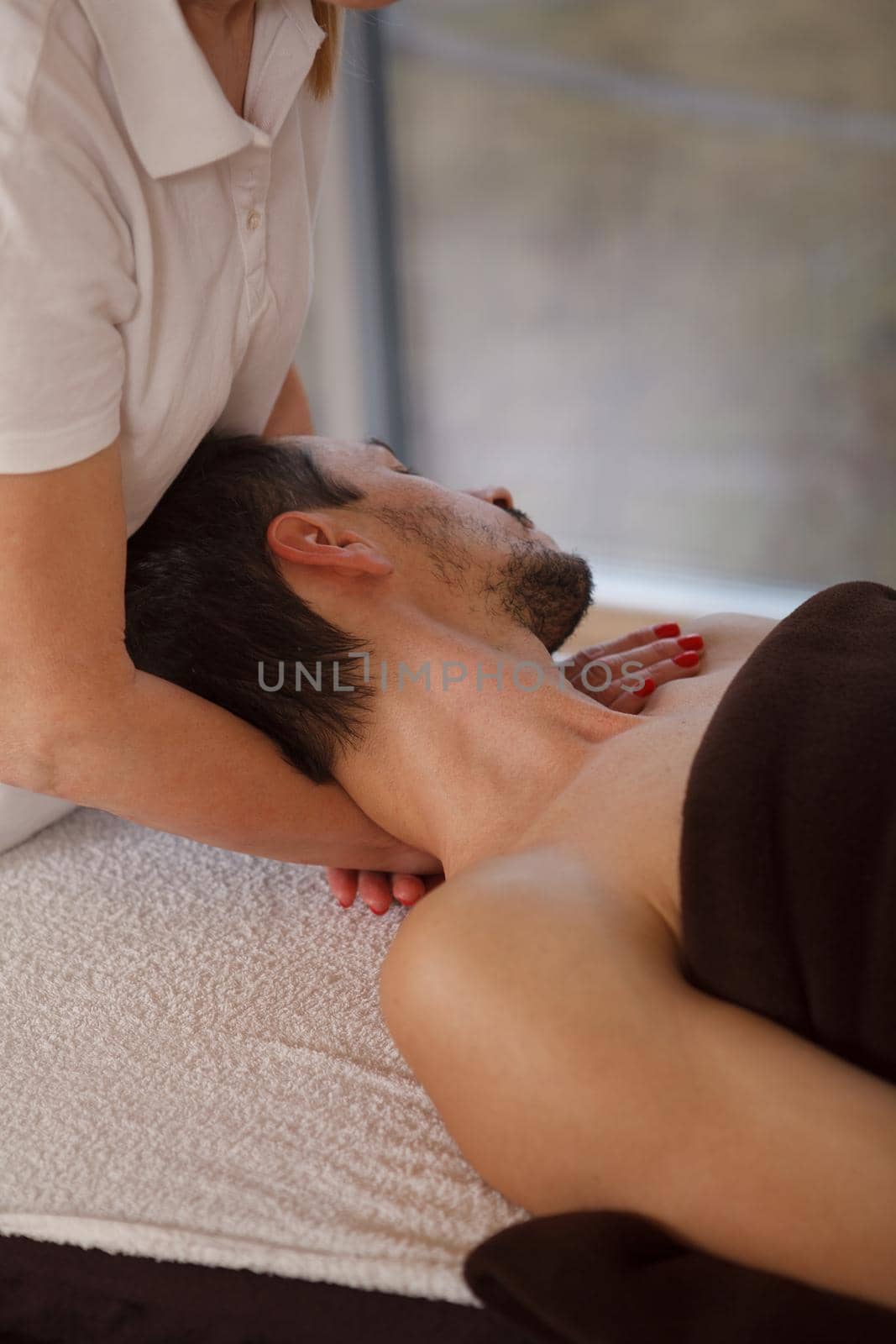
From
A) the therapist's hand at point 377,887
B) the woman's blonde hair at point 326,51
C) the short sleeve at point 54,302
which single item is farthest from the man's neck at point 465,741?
the woman's blonde hair at point 326,51

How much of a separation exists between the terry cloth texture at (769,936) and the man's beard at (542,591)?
319mm

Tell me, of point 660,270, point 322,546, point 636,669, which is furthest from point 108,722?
point 660,270

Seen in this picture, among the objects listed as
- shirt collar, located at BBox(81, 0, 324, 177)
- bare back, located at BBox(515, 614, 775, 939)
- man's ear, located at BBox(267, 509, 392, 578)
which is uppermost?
shirt collar, located at BBox(81, 0, 324, 177)

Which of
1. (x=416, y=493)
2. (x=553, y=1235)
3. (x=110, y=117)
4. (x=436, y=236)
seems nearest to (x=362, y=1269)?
(x=553, y=1235)

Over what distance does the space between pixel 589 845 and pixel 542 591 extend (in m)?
0.43

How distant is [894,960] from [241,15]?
1.15 metres

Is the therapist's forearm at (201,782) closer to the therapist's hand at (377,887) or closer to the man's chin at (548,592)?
the therapist's hand at (377,887)

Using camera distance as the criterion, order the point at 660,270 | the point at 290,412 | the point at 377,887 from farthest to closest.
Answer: the point at 660,270 < the point at 290,412 < the point at 377,887

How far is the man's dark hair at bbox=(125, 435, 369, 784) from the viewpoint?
1.39 meters

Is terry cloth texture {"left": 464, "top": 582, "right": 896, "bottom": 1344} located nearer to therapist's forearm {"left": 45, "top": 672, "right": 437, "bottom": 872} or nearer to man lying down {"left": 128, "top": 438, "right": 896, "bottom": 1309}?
man lying down {"left": 128, "top": 438, "right": 896, "bottom": 1309}

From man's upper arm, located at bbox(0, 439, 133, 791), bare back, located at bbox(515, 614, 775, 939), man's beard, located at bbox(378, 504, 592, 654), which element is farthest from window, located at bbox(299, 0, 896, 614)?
man's upper arm, located at bbox(0, 439, 133, 791)

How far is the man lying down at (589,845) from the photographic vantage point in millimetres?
940

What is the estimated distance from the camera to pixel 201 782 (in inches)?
55.3

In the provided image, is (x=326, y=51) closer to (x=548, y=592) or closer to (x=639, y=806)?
(x=548, y=592)
